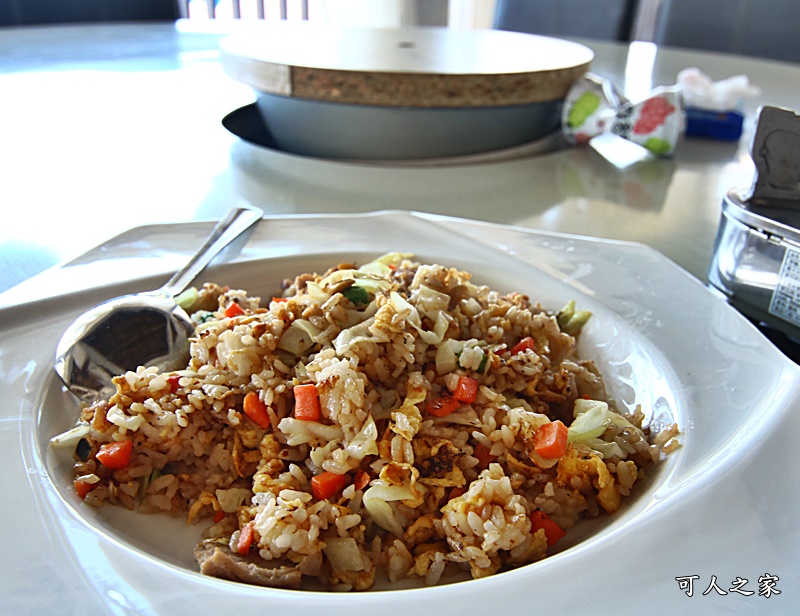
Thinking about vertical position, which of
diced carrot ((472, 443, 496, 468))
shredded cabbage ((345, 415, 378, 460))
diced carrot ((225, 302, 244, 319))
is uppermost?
diced carrot ((225, 302, 244, 319))

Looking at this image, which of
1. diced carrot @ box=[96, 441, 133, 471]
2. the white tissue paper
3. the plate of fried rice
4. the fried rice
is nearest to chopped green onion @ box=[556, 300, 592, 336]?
the plate of fried rice

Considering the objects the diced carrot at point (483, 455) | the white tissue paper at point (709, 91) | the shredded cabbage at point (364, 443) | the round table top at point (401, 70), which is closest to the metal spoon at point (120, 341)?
the shredded cabbage at point (364, 443)

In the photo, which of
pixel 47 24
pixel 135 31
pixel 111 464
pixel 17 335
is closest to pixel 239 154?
pixel 17 335

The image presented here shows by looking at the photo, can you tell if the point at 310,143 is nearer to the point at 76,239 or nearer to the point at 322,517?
the point at 76,239

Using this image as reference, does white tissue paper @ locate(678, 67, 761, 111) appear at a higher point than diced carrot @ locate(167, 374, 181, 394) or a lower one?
higher

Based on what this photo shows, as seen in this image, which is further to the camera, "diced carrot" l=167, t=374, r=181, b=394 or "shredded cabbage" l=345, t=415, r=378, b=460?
"diced carrot" l=167, t=374, r=181, b=394

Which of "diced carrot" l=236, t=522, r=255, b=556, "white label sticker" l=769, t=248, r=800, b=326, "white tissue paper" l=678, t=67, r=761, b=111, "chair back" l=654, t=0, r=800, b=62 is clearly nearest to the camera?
"diced carrot" l=236, t=522, r=255, b=556

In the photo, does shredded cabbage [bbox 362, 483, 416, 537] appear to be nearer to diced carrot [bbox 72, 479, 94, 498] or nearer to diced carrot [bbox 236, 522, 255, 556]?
diced carrot [bbox 236, 522, 255, 556]
